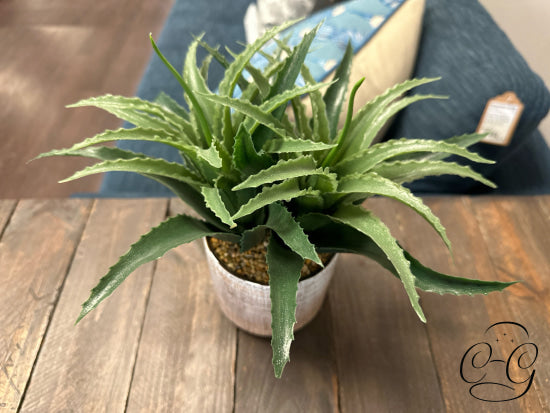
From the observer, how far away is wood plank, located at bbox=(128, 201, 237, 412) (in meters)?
0.67

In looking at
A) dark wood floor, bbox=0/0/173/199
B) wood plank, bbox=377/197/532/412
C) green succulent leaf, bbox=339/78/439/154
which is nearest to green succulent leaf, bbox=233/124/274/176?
green succulent leaf, bbox=339/78/439/154

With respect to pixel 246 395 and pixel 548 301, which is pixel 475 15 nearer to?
pixel 548 301

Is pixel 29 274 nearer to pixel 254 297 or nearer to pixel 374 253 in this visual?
pixel 254 297

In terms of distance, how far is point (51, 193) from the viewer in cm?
186

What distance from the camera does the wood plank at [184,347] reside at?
0.67 m

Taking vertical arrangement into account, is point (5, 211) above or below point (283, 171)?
below

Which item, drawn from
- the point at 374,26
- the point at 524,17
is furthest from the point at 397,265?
the point at 524,17

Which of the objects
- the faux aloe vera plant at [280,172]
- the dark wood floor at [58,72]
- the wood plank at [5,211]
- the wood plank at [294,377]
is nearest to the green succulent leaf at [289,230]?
the faux aloe vera plant at [280,172]

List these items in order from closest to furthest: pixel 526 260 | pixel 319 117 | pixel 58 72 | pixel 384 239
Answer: pixel 384 239
pixel 319 117
pixel 526 260
pixel 58 72

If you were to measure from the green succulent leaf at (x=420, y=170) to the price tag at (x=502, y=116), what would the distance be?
0.47 m

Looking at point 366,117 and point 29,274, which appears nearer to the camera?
point 366,117

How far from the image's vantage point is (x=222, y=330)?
74 centimetres

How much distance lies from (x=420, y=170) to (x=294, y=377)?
355 mm

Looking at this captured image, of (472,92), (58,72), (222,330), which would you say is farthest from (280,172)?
(58,72)
